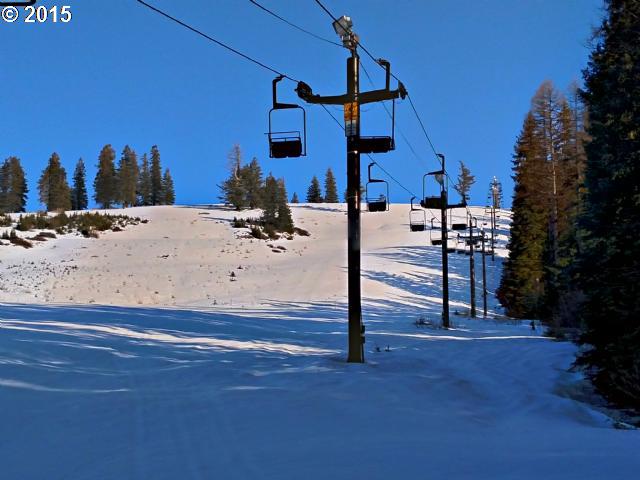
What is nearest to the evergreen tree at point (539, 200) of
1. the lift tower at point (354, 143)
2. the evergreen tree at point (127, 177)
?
the lift tower at point (354, 143)

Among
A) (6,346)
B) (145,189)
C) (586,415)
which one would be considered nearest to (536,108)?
(586,415)

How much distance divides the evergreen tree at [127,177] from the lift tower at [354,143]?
8297 cm

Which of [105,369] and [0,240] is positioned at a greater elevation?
[0,240]

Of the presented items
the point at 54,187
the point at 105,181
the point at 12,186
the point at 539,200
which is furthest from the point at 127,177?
the point at 539,200

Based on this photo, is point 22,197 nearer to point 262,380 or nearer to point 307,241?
point 307,241

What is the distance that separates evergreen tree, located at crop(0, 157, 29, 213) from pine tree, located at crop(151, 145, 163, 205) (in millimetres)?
23336

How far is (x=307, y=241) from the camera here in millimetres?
58938

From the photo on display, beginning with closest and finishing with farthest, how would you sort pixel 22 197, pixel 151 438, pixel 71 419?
1. pixel 151 438
2. pixel 71 419
3. pixel 22 197

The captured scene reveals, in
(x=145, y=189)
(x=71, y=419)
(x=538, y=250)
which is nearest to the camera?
(x=71, y=419)

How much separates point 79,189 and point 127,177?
72.7 feet

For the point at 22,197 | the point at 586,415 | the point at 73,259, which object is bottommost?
the point at 586,415

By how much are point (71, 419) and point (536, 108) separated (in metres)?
42.3

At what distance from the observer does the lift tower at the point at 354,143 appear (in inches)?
402

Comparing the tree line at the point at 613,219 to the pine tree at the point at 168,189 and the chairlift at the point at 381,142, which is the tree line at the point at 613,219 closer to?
the chairlift at the point at 381,142
